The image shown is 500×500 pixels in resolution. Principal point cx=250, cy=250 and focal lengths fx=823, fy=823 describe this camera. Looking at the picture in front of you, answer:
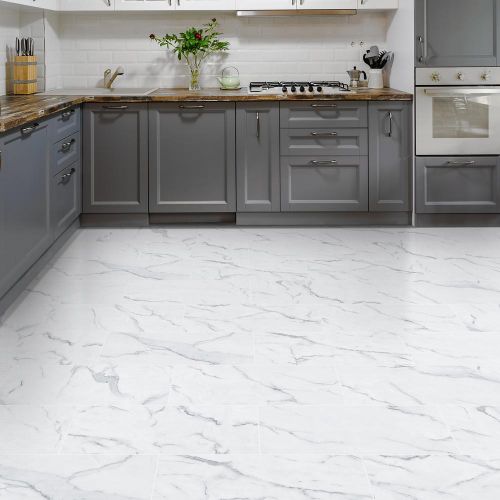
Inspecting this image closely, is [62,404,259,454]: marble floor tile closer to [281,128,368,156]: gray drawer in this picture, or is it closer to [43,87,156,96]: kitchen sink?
[281,128,368,156]: gray drawer

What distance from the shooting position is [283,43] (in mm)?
5973

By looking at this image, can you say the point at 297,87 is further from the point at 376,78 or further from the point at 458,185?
the point at 458,185

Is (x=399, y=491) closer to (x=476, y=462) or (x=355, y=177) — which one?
(x=476, y=462)

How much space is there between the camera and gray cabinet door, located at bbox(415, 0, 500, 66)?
17.0 feet

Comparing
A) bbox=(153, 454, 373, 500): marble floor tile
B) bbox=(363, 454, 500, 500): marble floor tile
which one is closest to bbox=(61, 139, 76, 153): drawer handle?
bbox=(153, 454, 373, 500): marble floor tile

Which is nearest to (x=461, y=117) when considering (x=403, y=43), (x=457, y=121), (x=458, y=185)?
(x=457, y=121)

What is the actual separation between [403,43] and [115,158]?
2055mm

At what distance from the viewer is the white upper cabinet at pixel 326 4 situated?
222 inches

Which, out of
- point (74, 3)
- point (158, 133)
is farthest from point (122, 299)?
point (74, 3)

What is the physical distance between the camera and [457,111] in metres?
5.27

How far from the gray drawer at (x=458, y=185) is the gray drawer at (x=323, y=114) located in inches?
19.5

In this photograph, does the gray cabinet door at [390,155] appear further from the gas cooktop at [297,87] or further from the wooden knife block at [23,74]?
the wooden knife block at [23,74]

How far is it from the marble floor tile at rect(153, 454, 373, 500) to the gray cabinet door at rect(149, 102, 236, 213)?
3405mm

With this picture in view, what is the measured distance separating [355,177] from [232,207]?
836mm
